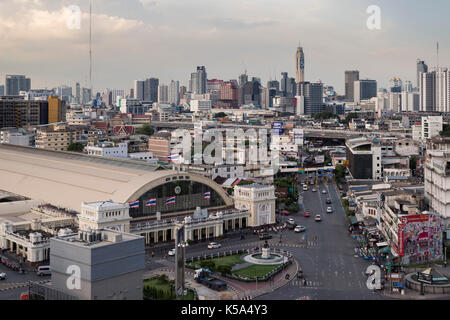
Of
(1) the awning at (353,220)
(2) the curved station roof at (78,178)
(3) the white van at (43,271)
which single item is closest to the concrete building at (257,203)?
(2) the curved station roof at (78,178)

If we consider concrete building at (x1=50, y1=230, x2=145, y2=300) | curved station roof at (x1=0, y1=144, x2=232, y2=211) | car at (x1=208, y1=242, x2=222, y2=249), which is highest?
curved station roof at (x1=0, y1=144, x2=232, y2=211)

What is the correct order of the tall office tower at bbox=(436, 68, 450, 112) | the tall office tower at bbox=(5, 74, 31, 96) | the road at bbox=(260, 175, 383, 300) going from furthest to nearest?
1. the tall office tower at bbox=(5, 74, 31, 96)
2. the tall office tower at bbox=(436, 68, 450, 112)
3. the road at bbox=(260, 175, 383, 300)

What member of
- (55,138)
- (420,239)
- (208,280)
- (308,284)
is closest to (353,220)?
(420,239)

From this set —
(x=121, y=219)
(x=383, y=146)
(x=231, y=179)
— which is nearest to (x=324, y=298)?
(x=121, y=219)

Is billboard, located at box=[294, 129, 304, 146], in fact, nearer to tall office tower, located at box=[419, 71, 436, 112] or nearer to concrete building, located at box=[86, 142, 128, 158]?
concrete building, located at box=[86, 142, 128, 158]

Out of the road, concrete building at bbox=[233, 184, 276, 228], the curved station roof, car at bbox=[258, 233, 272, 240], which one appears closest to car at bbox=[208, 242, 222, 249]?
car at bbox=[258, 233, 272, 240]

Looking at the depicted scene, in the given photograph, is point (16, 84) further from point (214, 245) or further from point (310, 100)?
point (214, 245)
